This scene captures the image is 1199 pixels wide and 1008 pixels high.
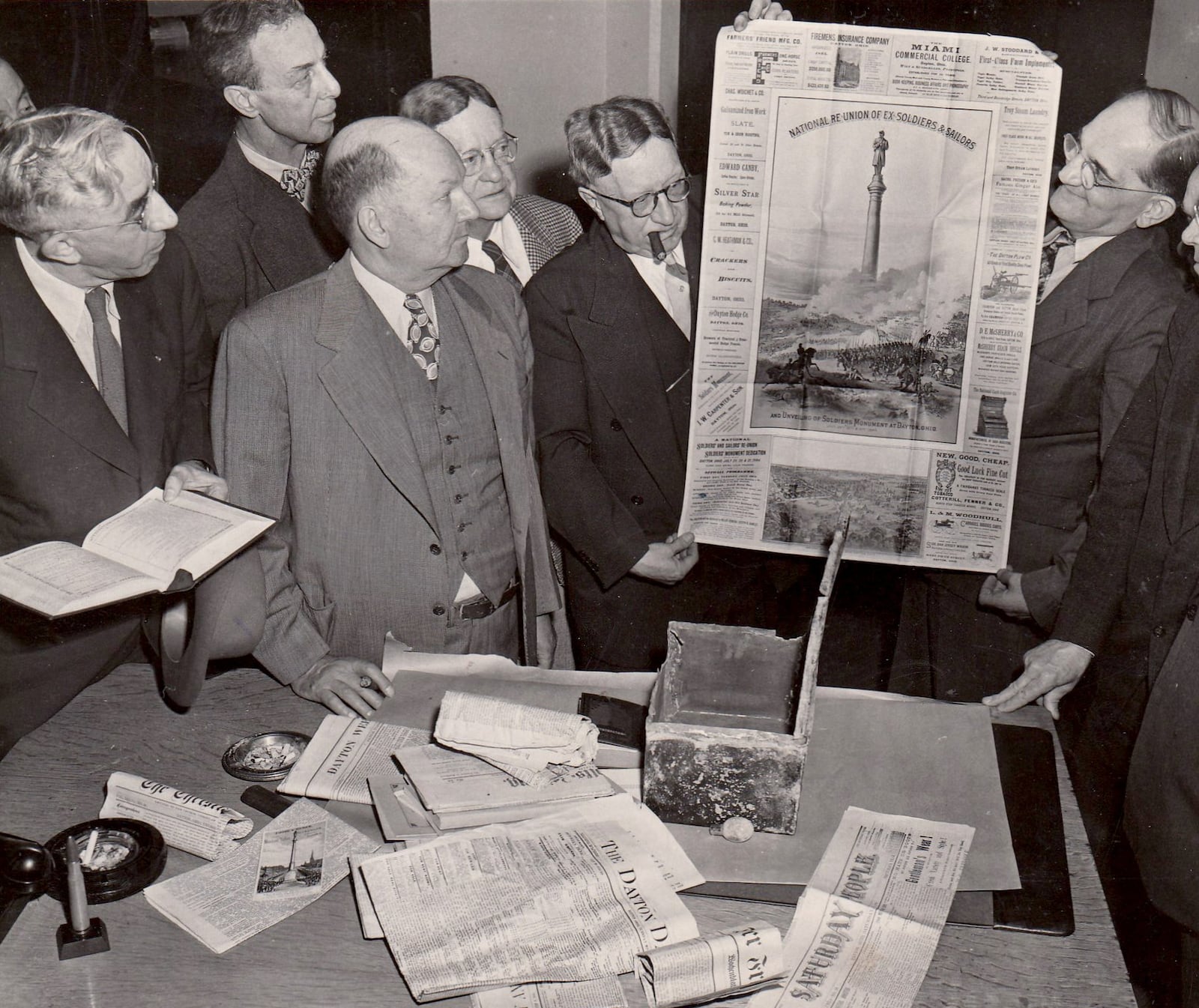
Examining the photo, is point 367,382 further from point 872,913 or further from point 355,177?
point 872,913

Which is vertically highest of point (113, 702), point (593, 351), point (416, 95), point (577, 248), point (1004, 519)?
point (416, 95)

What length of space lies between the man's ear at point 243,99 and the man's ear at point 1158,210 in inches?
81.5

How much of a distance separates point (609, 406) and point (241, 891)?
4.64 feet

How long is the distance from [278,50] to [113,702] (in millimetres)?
1651

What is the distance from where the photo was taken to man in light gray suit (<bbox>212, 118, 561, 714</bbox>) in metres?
2.07

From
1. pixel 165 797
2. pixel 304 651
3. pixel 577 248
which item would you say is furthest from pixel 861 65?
pixel 165 797

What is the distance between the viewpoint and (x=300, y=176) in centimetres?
272

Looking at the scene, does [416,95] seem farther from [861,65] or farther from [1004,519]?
[1004,519]

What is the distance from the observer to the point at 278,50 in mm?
2574

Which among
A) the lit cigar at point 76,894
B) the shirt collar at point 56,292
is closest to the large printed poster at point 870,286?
the shirt collar at point 56,292

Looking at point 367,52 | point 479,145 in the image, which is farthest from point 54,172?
point 367,52

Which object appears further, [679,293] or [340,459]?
[679,293]

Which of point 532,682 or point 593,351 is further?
point 593,351

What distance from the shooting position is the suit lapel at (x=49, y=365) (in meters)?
1.98
